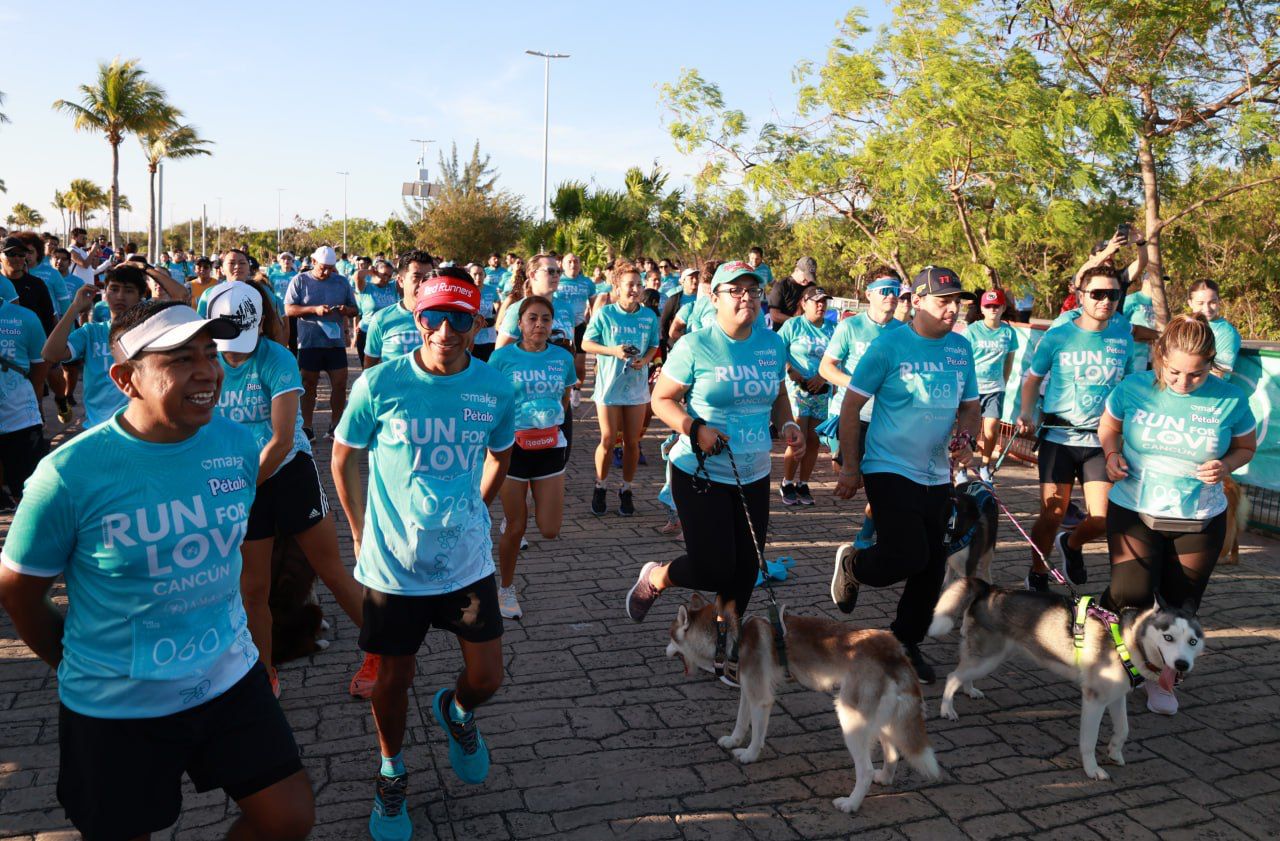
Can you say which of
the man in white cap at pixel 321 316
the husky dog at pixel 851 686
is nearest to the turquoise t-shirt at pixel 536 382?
the husky dog at pixel 851 686

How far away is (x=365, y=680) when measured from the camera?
484cm

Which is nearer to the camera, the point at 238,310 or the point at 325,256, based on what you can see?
the point at 238,310

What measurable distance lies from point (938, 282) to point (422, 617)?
315 centimetres

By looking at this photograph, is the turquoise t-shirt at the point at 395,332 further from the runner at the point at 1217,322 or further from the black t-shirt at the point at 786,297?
the runner at the point at 1217,322

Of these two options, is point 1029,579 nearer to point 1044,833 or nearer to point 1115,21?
point 1044,833

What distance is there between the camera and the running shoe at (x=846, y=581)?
5402 millimetres

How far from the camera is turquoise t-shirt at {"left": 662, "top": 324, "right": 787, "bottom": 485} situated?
485cm

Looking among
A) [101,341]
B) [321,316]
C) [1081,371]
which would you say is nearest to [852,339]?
[1081,371]

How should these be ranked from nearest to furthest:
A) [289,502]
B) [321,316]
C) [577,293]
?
1. [289,502]
2. [321,316]
3. [577,293]

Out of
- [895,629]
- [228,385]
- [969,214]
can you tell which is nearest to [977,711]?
[895,629]

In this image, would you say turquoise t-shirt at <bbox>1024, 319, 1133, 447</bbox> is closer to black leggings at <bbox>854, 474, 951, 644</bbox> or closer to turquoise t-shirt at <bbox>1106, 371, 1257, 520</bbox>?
turquoise t-shirt at <bbox>1106, 371, 1257, 520</bbox>

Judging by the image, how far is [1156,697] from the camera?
493 cm

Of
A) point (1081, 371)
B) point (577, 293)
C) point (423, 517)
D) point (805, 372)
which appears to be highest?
point (577, 293)

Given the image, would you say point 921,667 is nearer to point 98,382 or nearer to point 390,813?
point 390,813
